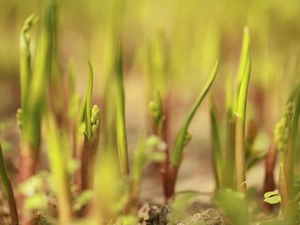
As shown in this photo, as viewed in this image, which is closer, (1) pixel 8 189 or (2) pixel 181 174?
(1) pixel 8 189

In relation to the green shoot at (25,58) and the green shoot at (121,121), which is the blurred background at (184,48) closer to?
the green shoot at (121,121)

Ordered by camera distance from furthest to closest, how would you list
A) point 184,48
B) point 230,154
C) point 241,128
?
point 184,48 → point 230,154 → point 241,128

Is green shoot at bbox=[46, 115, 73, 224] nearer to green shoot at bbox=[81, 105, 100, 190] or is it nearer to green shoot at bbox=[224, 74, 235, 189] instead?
green shoot at bbox=[81, 105, 100, 190]

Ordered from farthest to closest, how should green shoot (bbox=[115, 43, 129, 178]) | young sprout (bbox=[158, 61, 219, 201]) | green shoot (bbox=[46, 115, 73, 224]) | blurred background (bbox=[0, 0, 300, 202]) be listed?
blurred background (bbox=[0, 0, 300, 202])
young sprout (bbox=[158, 61, 219, 201])
green shoot (bbox=[115, 43, 129, 178])
green shoot (bbox=[46, 115, 73, 224])

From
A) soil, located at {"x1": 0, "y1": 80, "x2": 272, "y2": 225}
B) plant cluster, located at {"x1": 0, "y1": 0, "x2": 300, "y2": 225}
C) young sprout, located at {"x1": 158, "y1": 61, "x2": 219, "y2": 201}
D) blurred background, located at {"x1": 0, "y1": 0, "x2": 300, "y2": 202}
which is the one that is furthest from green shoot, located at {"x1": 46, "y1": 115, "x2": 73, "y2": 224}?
blurred background, located at {"x1": 0, "y1": 0, "x2": 300, "y2": 202}

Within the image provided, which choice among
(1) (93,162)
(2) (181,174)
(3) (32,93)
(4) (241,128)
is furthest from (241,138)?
(2) (181,174)

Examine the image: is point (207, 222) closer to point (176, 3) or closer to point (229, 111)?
point (229, 111)

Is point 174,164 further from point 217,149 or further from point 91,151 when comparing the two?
point 91,151

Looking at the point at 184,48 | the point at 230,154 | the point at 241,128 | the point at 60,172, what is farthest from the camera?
the point at 184,48
